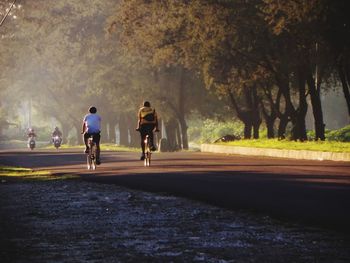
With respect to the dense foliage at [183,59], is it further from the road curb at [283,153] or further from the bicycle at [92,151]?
the bicycle at [92,151]

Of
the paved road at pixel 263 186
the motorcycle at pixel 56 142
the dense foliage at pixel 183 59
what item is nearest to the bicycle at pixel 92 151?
the paved road at pixel 263 186

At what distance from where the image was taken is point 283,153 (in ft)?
122

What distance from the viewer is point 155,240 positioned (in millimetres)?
10742

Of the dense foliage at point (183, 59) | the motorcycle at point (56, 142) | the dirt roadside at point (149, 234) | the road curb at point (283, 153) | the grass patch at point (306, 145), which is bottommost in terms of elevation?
the dirt roadside at point (149, 234)

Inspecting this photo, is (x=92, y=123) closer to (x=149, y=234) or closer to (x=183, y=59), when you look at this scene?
(x=149, y=234)

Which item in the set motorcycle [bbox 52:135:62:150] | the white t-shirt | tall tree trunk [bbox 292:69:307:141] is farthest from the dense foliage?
the white t-shirt

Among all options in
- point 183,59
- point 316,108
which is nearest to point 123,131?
point 183,59

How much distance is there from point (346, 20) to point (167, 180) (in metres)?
15.3

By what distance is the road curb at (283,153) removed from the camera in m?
32.4

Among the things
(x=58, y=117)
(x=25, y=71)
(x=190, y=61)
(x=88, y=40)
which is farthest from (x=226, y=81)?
(x=58, y=117)

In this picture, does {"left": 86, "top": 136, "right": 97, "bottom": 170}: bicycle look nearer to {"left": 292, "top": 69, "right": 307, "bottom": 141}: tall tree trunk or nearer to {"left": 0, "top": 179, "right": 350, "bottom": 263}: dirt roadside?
{"left": 0, "top": 179, "right": 350, "bottom": 263}: dirt roadside

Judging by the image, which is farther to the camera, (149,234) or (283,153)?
(283,153)

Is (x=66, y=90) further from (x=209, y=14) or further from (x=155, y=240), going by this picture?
(x=155, y=240)

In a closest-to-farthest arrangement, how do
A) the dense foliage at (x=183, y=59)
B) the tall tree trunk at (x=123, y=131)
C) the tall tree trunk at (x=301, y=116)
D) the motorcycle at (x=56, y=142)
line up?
the dense foliage at (x=183, y=59)
the tall tree trunk at (x=301, y=116)
the motorcycle at (x=56, y=142)
the tall tree trunk at (x=123, y=131)
